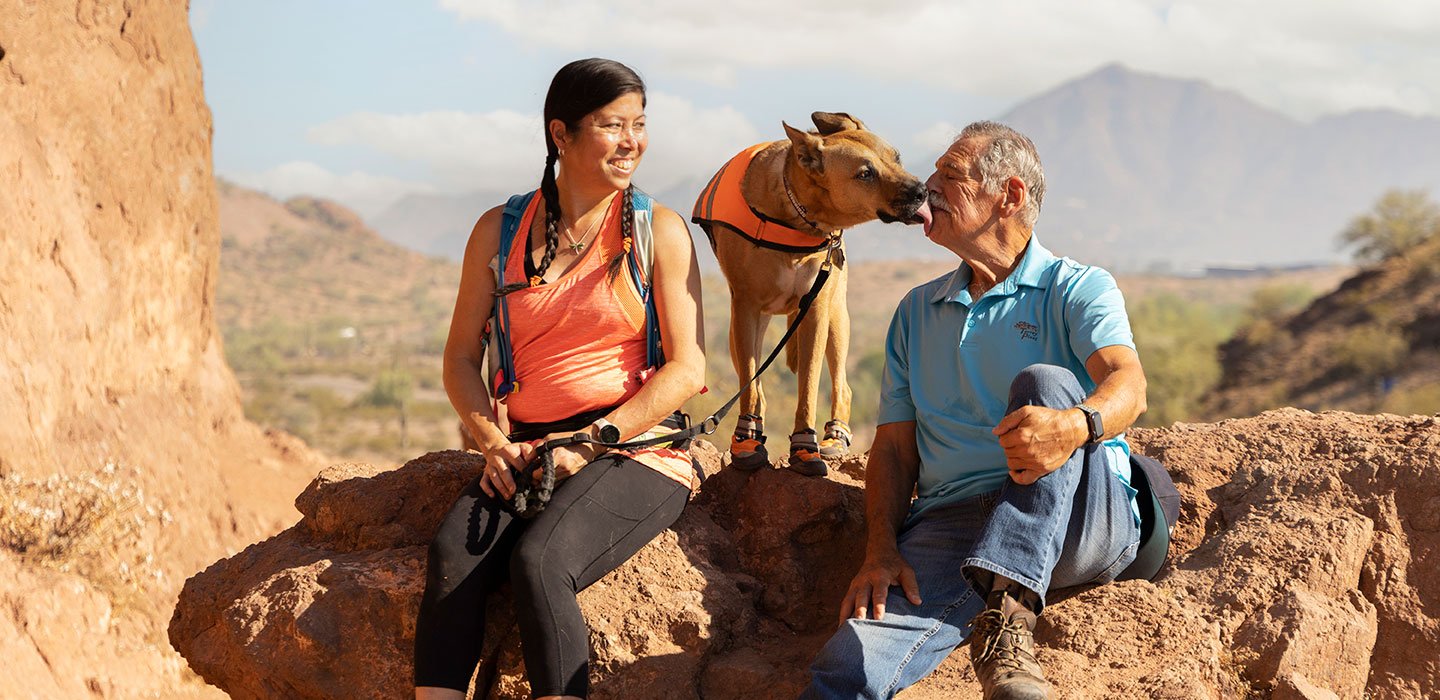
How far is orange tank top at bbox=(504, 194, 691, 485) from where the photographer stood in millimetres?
3516

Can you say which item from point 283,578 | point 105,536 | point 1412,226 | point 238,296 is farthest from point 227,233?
point 283,578

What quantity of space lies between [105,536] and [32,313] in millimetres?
1799

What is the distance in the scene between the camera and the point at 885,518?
11.3 feet

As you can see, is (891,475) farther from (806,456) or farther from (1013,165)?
(1013,165)

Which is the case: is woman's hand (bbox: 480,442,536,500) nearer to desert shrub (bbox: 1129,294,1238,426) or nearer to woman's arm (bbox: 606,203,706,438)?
woman's arm (bbox: 606,203,706,438)

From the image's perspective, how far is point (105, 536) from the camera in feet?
27.5

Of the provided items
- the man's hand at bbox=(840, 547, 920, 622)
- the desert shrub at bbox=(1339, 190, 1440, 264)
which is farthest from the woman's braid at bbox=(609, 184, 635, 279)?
the desert shrub at bbox=(1339, 190, 1440, 264)

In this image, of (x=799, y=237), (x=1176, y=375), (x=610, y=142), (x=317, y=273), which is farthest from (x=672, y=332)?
(x=317, y=273)

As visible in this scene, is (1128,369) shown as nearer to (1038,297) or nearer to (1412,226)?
(1038,297)

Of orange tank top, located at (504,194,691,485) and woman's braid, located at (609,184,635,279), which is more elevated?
woman's braid, located at (609,184,635,279)

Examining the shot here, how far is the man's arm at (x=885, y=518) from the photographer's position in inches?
125

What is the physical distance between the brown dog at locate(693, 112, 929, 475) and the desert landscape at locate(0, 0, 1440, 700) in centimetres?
27

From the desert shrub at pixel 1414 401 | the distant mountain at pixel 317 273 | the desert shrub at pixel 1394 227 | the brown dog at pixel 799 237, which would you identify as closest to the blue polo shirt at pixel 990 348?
the brown dog at pixel 799 237

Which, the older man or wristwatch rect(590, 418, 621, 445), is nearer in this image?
the older man
